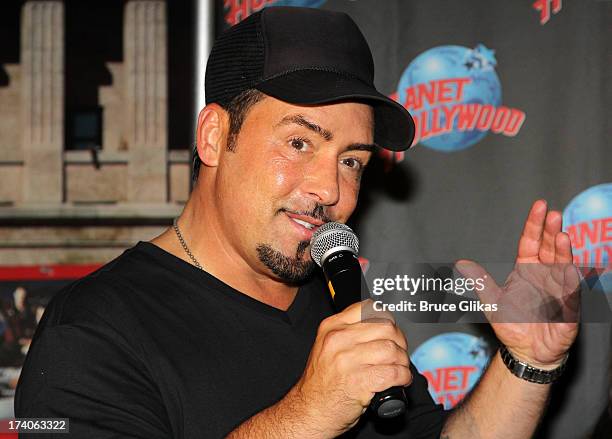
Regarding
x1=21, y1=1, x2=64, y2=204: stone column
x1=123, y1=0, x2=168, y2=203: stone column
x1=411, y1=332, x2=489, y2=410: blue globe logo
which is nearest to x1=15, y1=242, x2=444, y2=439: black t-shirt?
x1=411, y1=332, x2=489, y2=410: blue globe logo

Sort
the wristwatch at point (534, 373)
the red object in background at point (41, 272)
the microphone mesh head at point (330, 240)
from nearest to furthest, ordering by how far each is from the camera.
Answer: the microphone mesh head at point (330, 240) → the wristwatch at point (534, 373) → the red object in background at point (41, 272)

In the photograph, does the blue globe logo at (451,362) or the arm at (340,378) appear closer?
the arm at (340,378)

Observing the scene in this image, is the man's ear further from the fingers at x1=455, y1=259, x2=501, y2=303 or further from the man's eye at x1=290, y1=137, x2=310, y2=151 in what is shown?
the fingers at x1=455, y1=259, x2=501, y2=303

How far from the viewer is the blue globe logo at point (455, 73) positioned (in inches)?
130

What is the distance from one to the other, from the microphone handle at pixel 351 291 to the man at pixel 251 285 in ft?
0.75

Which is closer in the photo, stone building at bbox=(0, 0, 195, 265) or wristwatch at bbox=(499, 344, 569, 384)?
wristwatch at bbox=(499, 344, 569, 384)

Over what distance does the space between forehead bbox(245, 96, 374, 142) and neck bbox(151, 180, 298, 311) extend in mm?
303

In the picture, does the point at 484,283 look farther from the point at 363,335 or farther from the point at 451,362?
the point at 451,362

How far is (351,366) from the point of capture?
4.52 feet

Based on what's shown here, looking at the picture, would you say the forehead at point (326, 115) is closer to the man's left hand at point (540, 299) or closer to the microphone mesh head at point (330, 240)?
the microphone mesh head at point (330, 240)

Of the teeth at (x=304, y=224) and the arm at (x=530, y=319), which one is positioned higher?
the teeth at (x=304, y=224)

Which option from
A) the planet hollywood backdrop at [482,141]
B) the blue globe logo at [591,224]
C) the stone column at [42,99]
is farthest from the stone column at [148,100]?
the blue globe logo at [591,224]

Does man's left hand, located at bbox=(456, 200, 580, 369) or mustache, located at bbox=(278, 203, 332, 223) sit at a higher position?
mustache, located at bbox=(278, 203, 332, 223)

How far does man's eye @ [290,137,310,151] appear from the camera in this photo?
186cm
